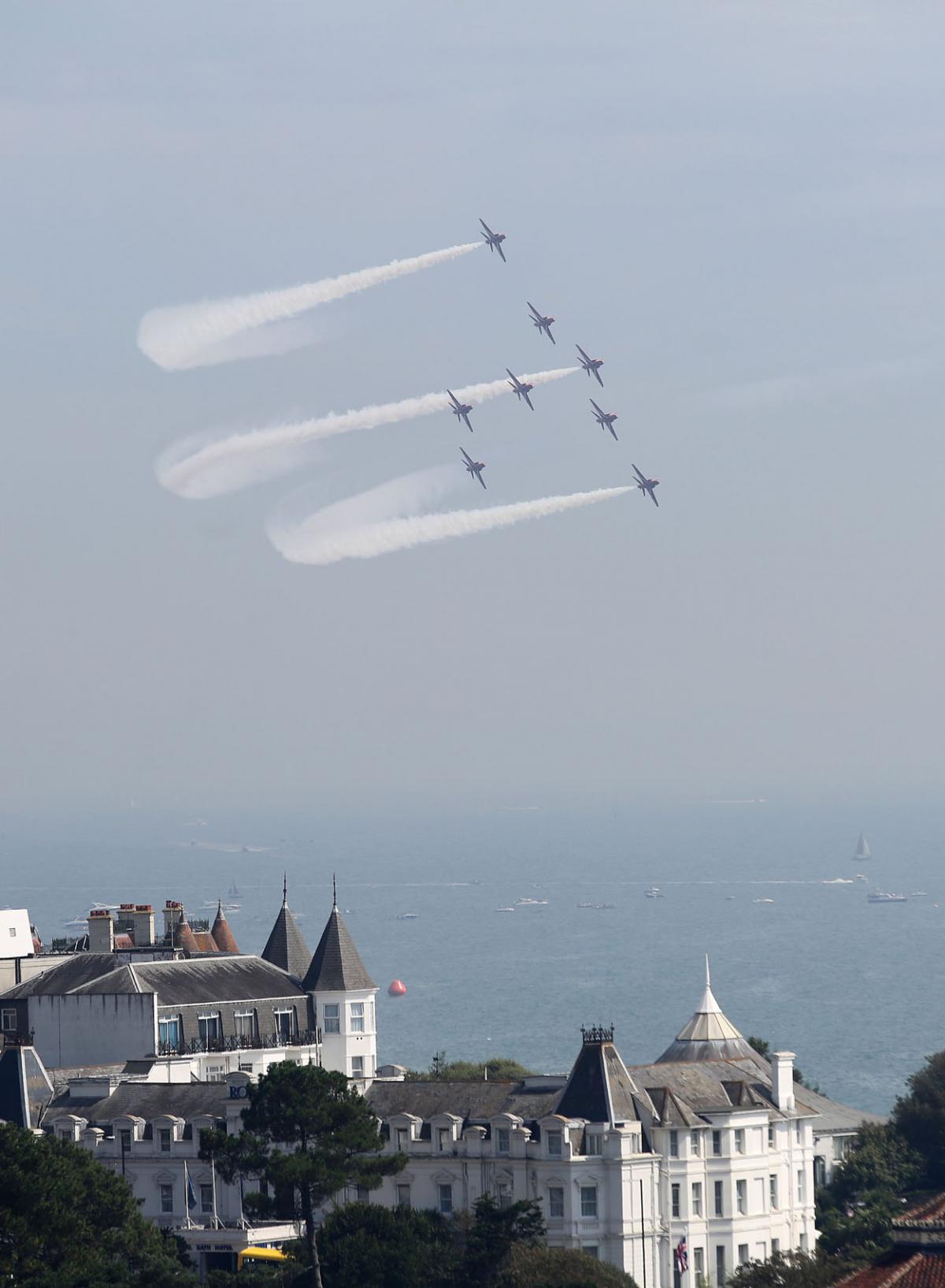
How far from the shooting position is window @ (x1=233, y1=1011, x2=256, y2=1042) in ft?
356

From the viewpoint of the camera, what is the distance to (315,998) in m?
113

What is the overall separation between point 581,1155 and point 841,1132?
1180 inches

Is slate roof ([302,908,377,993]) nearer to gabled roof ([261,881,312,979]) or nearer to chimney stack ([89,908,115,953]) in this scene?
gabled roof ([261,881,312,979])

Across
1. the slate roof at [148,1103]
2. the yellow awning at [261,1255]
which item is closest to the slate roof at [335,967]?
the slate roof at [148,1103]

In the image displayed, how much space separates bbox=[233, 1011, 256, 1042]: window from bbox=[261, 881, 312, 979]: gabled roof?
8383 millimetres

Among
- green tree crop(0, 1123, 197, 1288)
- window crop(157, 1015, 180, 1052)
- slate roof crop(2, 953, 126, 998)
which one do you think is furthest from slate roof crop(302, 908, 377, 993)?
green tree crop(0, 1123, 197, 1288)

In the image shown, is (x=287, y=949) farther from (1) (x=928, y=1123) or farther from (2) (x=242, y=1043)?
(1) (x=928, y=1123)

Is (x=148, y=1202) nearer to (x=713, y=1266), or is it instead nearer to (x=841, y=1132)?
(x=713, y=1266)

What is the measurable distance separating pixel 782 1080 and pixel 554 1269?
17.4 m

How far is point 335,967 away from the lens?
113375mm

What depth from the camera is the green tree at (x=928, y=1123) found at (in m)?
110

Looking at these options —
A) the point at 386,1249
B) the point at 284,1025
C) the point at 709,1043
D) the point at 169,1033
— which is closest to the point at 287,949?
the point at 284,1025

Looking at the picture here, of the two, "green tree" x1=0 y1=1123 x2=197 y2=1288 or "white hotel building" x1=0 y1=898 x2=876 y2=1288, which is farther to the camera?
"white hotel building" x1=0 y1=898 x2=876 y2=1288

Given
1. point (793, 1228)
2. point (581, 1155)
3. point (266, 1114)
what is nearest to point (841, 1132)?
point (793, 1228)
